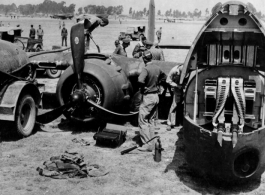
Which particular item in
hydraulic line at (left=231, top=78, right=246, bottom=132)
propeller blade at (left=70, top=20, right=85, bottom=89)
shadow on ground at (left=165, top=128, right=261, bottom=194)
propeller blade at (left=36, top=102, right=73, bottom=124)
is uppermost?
propeller blade at (left=70, top=20, right=85, bottom=89)

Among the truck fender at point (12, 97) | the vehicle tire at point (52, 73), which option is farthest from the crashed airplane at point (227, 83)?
the vehicle tire at point (52, 73)

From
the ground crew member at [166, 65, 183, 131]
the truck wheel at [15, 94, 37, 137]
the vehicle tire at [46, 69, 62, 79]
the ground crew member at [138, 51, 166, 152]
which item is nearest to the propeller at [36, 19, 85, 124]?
the truck wheel at [15, 94, 37, 137]

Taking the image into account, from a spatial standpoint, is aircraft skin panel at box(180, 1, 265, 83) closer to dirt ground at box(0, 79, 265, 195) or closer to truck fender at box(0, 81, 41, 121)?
dirt ground at box(0, 79, 265, 195)

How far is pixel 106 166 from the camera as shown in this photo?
7453 millimetres

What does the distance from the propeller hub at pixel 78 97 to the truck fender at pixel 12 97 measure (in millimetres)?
1258

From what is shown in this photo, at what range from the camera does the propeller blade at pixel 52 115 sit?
9.28 meters

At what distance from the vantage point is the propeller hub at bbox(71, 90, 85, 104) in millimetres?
8898

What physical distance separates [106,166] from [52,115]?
2696mm

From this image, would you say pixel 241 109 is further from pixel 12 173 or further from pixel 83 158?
pixel 12 173

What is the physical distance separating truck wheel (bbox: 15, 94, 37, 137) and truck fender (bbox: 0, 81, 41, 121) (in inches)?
8.0

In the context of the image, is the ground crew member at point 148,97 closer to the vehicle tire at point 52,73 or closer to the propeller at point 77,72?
the propeller at point 77,72

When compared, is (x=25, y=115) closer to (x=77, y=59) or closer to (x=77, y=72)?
(x=77, y=72)

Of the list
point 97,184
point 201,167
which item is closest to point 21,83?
point 97,184

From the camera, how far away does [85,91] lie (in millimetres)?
9234
